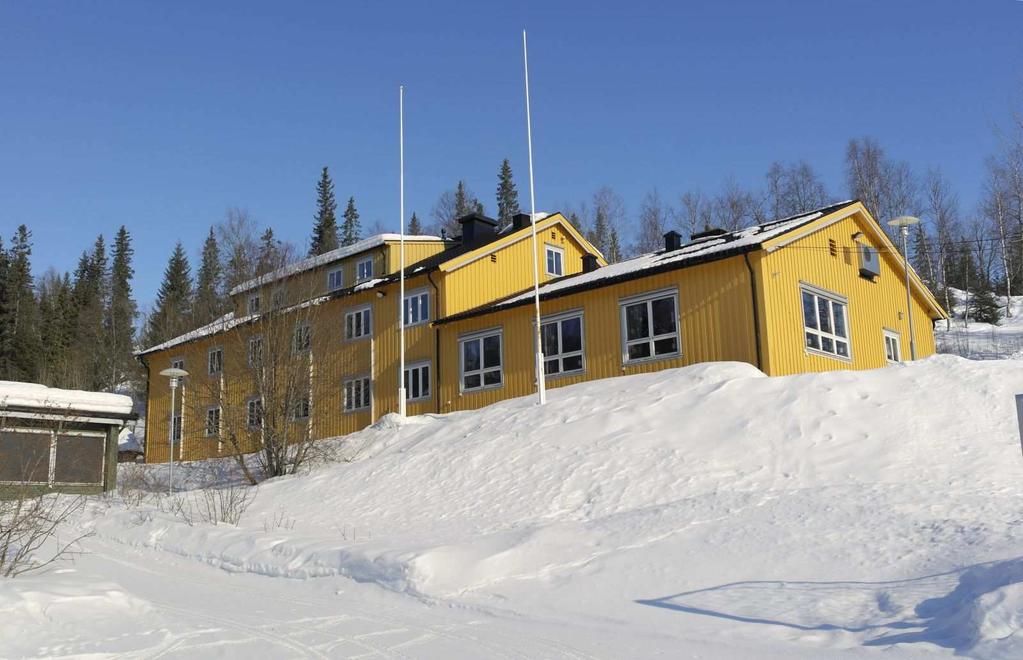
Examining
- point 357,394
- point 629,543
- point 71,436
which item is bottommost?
point 629,543

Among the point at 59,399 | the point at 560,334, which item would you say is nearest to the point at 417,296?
the point at 560,334

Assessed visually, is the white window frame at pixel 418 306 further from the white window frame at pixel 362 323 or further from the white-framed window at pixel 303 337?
the white-framed window at pixel 303 337

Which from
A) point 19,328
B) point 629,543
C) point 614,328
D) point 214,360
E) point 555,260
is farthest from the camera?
point 19,328

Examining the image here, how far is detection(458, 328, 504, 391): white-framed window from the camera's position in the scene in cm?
2517

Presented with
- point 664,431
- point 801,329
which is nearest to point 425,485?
point 664,431

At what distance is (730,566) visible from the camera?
30.7ft

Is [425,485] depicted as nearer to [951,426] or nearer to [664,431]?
[664,431]

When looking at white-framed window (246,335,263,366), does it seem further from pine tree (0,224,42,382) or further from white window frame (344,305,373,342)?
pine tree (0,224,42,382)

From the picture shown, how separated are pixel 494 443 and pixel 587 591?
8.59 meters

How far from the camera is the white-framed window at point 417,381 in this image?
90.1ft

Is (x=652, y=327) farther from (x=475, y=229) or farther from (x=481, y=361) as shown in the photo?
(x=475, y=229)

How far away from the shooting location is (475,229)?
108 ft

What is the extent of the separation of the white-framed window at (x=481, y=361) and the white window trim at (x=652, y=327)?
4.34 m

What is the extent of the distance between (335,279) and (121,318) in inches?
1453
